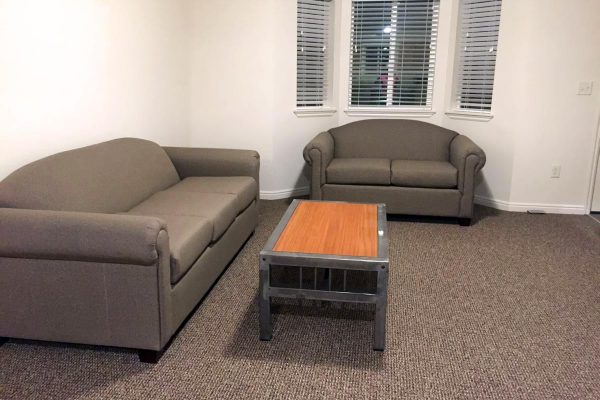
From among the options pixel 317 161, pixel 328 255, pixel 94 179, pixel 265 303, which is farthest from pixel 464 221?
pixel 94 179

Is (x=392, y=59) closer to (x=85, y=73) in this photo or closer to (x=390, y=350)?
(x=85, y=73)

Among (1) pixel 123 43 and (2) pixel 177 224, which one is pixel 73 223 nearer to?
(2) pixel 177 224

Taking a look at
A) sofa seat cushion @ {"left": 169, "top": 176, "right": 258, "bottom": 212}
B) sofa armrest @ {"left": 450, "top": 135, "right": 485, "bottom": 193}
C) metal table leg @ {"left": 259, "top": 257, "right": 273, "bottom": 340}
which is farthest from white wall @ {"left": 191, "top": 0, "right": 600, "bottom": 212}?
metal table leg @ {"left": 259, "top": 257, "right": 273, "bottom": 340}

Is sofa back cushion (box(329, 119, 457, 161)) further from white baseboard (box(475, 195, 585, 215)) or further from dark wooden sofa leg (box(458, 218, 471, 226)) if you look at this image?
dark wooden sofa leg (box(458, 218, 471, 226))

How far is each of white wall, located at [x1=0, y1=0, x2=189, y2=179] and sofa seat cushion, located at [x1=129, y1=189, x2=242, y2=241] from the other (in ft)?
2.10

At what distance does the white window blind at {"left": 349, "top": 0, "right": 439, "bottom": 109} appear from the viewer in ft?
17.5

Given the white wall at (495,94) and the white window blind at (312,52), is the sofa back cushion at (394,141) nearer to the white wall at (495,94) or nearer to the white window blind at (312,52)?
the white wall at (495,94)

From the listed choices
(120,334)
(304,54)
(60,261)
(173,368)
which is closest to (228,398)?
(173,368)

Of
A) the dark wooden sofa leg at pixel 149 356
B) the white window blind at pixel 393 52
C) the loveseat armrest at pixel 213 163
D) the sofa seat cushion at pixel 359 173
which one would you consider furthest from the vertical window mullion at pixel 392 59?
the dark wooden sofa leg at pixel 149 356

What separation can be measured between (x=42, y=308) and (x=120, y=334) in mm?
360

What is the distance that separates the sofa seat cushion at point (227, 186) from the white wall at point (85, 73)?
63 centimetres

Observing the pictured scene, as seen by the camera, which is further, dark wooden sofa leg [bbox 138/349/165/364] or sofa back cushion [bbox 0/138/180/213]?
sofa back cushion [bbox 0/138/180/213]

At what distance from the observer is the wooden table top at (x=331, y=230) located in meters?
2.51

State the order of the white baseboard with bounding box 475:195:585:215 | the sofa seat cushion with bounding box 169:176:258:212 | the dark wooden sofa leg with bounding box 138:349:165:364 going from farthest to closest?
the white baseboard with bounding box 475:195:585:215
the sofa seat cushion with bounding box 169:176:258:212
the dark wooden sofa leg with bounding box 138:349:165:364
